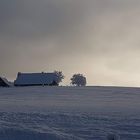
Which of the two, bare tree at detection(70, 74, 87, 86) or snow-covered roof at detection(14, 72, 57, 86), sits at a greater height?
bare tree at detection(70, 74, 87, 86)

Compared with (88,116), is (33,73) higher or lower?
higher

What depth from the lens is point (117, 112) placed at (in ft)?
68.5

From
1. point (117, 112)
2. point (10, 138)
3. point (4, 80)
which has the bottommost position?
point (10, 138)

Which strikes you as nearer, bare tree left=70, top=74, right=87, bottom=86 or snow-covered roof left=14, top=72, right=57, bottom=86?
snow-covered roof left=14, top=72, right=57, bottom=86

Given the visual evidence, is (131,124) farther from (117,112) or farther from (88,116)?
(117,112)

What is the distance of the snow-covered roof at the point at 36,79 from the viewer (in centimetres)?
7419

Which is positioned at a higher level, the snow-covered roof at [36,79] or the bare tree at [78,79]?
the bare tree at [78,79]

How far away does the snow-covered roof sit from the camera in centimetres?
7419

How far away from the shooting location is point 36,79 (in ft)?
247

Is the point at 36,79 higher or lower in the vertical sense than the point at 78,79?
lower

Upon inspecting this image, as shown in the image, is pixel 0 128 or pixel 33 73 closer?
pixel 0 128

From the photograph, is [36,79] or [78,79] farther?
[78,79]

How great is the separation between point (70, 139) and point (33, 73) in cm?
6275

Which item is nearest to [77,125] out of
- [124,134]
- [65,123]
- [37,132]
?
[65,123]
